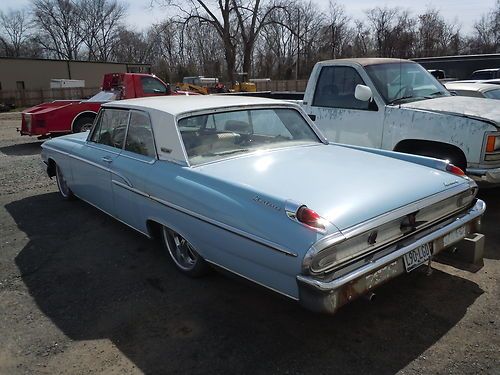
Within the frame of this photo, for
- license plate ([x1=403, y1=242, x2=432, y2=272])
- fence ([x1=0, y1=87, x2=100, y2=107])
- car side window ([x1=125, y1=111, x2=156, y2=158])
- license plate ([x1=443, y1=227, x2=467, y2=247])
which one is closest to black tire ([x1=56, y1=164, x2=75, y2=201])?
car side window ([x1=125, y1=111, x2=156, y2=158])

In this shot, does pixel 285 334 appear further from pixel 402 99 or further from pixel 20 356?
pixel 402 99

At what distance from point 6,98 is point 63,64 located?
11270 mm

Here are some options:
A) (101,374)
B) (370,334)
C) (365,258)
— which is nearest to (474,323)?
(370,334)

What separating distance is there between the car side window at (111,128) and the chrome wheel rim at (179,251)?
3.88ft

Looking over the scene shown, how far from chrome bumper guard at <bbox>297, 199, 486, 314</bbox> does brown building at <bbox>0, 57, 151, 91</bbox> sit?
3900 cm

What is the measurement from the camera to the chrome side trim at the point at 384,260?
236 centimetres

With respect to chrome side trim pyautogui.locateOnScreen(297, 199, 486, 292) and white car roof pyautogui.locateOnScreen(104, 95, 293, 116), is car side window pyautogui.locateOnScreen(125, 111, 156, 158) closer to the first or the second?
white car roof pyautogui.locateOnScreen(104, 95, 293, 116)

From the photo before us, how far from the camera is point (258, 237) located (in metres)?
2.60

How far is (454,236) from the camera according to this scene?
126 inches

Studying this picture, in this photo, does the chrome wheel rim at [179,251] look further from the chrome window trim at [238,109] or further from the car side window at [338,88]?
the car side window at [338,88]

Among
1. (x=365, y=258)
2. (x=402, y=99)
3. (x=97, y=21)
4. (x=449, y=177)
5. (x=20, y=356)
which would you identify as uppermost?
(x=97, y=21)

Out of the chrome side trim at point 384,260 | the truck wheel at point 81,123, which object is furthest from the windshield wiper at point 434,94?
the truck wheel at point 81,123

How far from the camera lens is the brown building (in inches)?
1610

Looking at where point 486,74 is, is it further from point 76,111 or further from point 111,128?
point 111,128
